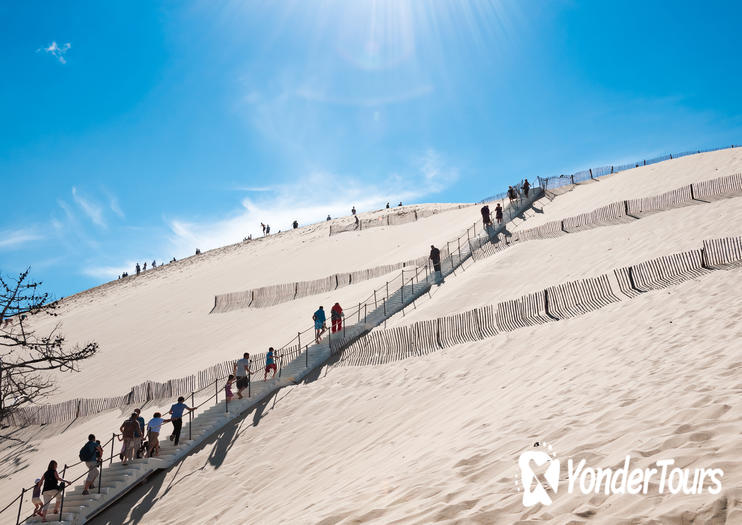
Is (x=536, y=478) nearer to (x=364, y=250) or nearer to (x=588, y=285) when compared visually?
(x=588, y=285)

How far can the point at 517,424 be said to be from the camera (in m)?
6.37

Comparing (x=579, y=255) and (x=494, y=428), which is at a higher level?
(x=579, y=255)

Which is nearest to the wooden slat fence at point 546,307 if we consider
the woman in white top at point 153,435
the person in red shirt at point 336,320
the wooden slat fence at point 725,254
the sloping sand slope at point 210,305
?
the wooden slat fence at point 725,254

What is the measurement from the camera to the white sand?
A: 14.7 ft

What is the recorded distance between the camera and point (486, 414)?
7.53 meters

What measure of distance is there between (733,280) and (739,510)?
952 centimetres

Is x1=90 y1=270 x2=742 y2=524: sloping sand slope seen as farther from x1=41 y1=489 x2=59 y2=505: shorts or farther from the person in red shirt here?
the person in red shirt

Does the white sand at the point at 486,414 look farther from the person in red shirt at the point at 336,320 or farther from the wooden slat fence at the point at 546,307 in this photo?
the person in red shirt at the point at 336,320

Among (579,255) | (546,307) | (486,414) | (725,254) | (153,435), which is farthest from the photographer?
(579,255)

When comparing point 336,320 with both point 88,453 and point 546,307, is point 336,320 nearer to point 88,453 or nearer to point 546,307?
point 546,307

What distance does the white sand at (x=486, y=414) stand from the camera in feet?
14.7

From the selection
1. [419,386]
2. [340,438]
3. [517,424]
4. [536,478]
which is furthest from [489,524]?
[419,386]

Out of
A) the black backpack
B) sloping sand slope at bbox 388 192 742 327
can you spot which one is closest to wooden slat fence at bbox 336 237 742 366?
sloping sand slope at bbox 388 192 742 327

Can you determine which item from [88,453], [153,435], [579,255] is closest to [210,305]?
[153,435]
